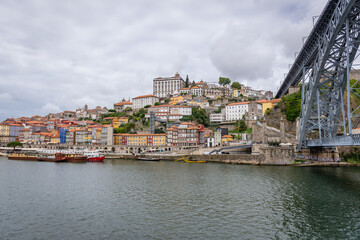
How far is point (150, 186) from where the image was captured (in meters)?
20.5

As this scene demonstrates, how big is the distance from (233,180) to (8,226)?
17.4m

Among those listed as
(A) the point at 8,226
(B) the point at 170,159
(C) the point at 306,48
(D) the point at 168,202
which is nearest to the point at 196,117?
(B) the point at 170,159

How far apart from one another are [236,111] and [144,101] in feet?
113

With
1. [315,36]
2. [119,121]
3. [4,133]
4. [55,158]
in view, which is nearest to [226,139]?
[315,36]

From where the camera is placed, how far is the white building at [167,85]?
100431 mm

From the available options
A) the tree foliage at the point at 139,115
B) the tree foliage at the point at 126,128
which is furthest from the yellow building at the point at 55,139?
the tree foliage at the point at 139,115

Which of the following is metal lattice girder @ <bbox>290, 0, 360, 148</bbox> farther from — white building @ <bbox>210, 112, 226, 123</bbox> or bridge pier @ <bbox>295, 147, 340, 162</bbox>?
white building @ <bbox>210, 112, 226, 123</bbox>

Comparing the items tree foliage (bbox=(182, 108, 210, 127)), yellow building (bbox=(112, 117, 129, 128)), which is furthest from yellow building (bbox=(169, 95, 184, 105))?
yellow building (bbox=(112, 117, 129, 128))

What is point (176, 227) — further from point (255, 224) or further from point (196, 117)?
point (196, 117)

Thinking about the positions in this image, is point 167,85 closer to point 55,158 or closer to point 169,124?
point 169,124

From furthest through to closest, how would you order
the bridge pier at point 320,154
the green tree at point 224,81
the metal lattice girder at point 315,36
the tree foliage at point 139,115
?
the green tree at point 224,81 → the tree foliage at point 139,115 → the bridge pier at point 320,154 → the metal lattice girder at point 315,36

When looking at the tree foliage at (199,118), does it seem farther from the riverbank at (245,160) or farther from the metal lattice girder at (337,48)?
the metal lattice girder at (337,48)

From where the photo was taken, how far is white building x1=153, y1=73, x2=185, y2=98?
100431 mm

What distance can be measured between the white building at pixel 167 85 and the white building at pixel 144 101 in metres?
11.7
